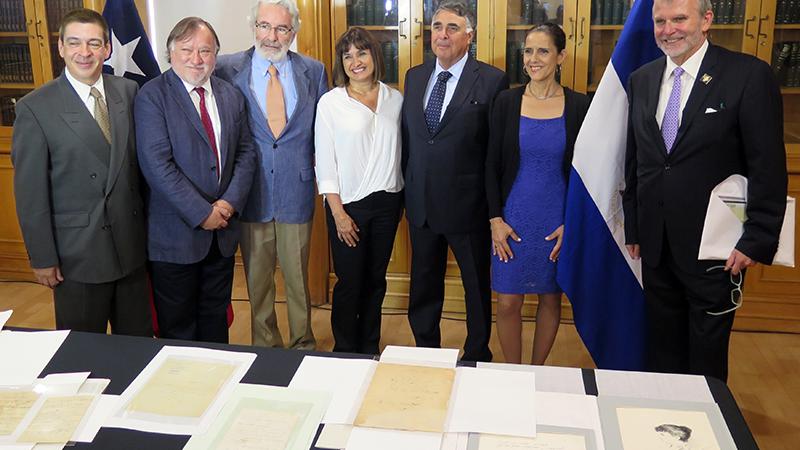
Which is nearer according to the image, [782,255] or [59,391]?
[59,391]

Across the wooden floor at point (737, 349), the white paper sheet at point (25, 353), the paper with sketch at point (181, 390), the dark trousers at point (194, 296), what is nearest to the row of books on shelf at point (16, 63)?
the wooden floor at point (737, 349)

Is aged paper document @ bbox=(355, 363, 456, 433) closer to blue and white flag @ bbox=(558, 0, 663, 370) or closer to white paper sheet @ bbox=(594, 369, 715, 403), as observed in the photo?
white paper sheet @ bbox=(594, 369, 715, 403)

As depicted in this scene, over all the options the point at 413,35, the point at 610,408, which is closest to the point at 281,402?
the point at 610,408

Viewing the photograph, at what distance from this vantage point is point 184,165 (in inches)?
104

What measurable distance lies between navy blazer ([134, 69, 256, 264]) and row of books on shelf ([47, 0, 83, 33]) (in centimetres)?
193

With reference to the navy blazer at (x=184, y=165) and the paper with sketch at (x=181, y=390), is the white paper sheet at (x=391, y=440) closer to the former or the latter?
the paper with sketch at (x=181, y=390)

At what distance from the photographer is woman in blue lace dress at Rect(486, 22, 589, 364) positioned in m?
2.65

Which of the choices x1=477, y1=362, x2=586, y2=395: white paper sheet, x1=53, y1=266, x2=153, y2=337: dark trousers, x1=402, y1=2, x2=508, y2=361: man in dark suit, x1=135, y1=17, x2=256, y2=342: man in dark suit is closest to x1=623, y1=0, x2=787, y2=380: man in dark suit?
x1=402, y1=2, x2=508, y2=361: man in dark suit

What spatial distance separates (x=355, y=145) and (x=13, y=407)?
1.68m

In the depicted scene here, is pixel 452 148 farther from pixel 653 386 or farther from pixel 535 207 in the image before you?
pixel 653 386

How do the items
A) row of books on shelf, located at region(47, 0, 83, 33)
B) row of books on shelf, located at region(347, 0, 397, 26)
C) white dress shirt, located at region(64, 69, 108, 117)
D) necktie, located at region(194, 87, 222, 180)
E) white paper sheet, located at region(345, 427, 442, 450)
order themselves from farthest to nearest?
row of books on shelf, located at region(47, 0, 83, 33), row of books on shelf, located at region(347, 0, 397, 26), necktie, located at region(194, 87, 222, 180), white dress shirt, located at region(64, 69, 108, 117), white paper sheet, located at region(345, 427, 442, 450)

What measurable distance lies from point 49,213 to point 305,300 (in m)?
1.16

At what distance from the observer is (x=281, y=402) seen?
4.80ft

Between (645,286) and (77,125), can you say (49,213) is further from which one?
(645,286)
